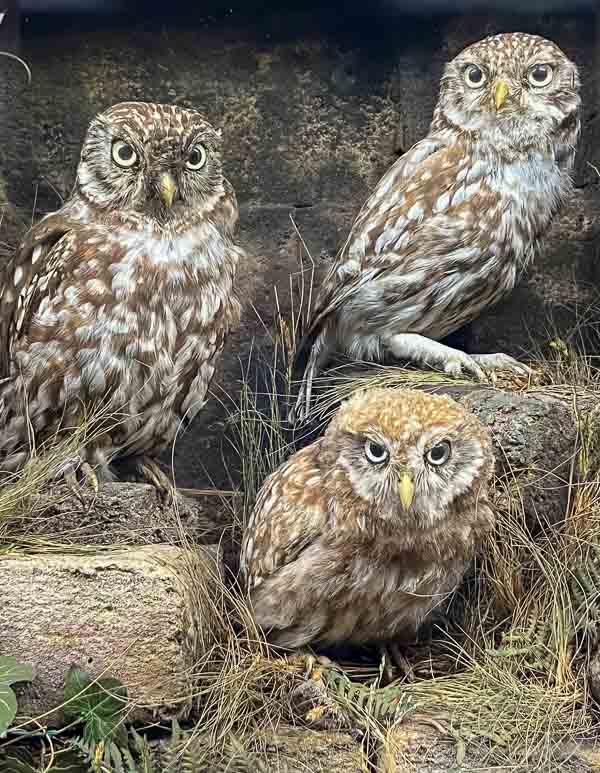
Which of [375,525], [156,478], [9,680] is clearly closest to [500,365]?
[375,525]

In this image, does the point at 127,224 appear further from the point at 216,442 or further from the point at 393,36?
the point at 393,36

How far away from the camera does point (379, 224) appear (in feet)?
14.5

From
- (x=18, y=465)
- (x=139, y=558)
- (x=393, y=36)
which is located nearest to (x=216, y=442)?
(x=18, y=465)

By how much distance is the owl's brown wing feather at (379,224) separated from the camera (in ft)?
14.3

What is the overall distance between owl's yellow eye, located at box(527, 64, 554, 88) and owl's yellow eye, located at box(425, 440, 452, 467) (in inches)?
62.8

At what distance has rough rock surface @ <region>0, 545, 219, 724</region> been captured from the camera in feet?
10.5

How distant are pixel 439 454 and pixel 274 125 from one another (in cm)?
211

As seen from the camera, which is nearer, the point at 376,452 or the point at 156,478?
the point at 376,452

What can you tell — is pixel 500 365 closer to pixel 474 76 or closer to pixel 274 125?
pixel 474 76

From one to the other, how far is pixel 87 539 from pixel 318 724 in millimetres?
922

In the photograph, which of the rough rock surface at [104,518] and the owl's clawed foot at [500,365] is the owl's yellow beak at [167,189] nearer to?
the rough rock surface at [104,518]

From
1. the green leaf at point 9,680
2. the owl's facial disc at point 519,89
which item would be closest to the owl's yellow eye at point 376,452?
the green leaf at point 9,680

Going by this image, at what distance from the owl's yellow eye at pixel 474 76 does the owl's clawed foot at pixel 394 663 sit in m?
2.05

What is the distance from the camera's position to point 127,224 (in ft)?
12.6
